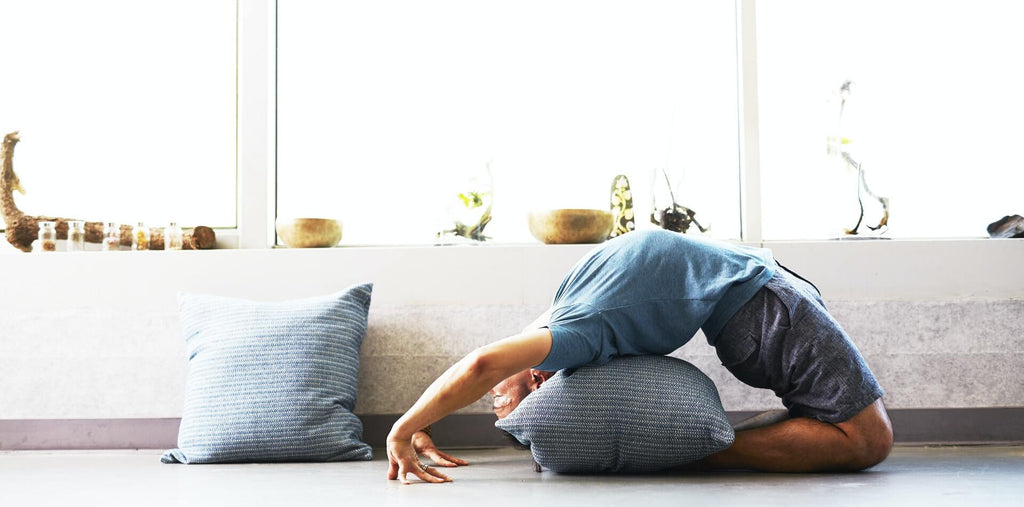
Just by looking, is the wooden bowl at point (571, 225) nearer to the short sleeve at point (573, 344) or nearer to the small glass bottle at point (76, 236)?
the short sleeve at point (573, 344)

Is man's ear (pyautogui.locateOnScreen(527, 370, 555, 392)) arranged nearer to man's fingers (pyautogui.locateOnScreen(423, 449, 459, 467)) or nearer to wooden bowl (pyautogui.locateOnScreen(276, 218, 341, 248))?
man's fingers (pyautogui.locateOnScreen(423, 449, 459, 467))

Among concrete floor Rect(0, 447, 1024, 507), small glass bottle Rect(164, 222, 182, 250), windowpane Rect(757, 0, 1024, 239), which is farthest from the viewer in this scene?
windowpane Rect(757, 0, 1024, 239)

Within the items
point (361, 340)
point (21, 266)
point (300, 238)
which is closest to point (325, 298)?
point (361, 340)

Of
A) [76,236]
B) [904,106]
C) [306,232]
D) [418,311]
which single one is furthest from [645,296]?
[76,236]

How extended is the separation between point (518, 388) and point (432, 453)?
0.35 meters

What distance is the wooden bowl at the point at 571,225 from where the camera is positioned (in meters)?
3.27

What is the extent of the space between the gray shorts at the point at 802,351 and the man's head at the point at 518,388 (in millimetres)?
515

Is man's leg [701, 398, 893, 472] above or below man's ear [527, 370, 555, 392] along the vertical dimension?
below

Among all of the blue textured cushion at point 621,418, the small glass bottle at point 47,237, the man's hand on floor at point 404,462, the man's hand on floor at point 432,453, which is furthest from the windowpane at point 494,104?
the man's hand on floor at point 404,462

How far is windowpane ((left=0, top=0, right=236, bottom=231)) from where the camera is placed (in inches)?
146

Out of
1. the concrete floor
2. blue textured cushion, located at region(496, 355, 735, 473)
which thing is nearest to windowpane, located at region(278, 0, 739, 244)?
the concrete floor

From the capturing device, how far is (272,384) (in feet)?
9.12

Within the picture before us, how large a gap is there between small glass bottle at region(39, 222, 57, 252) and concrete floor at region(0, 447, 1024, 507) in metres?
0.97

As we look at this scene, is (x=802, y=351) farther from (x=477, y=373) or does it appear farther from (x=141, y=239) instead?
(x=141, y=239)
